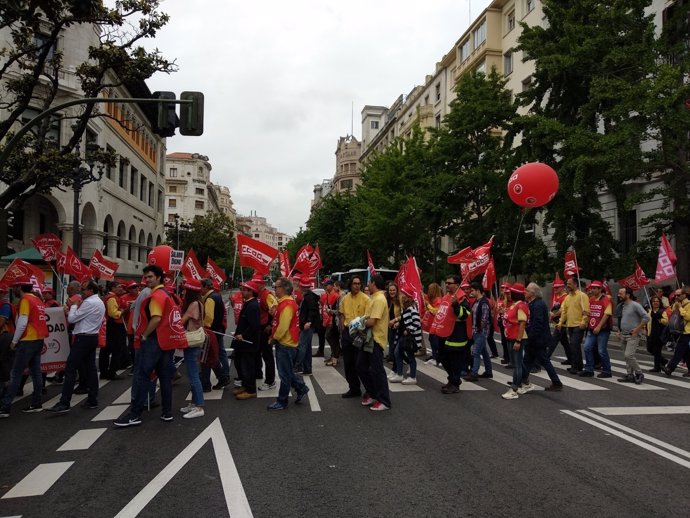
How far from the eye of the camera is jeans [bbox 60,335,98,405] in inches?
286

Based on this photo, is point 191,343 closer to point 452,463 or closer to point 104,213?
point 452,463

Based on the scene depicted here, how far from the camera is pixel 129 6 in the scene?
1267 cm

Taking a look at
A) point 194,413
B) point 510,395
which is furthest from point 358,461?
point 510,395

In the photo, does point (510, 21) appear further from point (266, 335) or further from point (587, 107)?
point (266, 335)

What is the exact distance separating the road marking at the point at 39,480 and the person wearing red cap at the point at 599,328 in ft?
29.8

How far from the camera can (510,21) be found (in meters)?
36.9

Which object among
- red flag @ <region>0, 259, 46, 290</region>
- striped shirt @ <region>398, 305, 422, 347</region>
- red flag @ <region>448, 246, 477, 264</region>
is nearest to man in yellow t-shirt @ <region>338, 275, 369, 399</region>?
striped shirt @ <region>398, 305, 422, 347</region>

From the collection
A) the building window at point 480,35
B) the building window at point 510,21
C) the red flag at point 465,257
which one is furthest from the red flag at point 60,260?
the building window at point 480,35

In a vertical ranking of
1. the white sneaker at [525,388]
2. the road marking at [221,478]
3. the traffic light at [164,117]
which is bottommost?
the road marking at [221,478]

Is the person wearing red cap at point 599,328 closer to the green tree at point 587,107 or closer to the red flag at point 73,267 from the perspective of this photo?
the green tree at point 587,107

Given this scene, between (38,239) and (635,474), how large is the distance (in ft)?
46.3

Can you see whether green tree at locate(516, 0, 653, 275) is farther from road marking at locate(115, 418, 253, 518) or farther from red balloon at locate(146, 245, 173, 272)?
road marking at locate(115, 418, 253, 518)

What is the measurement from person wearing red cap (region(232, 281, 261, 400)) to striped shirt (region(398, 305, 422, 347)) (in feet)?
8.06

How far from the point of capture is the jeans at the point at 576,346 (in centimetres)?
1071
